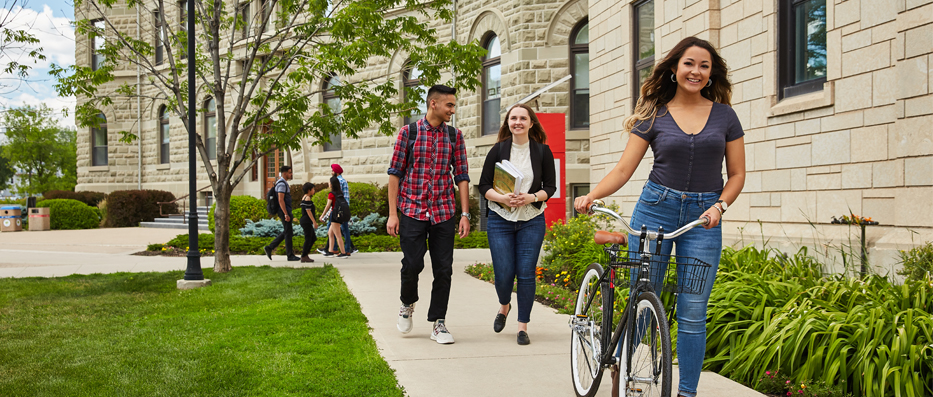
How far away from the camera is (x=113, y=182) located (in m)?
28.8

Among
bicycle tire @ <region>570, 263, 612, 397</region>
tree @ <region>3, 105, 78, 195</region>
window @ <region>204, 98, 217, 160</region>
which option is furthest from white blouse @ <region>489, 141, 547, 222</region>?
tree @ <region>3, 105, 78, 195</region>

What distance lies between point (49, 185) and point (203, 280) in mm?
41744

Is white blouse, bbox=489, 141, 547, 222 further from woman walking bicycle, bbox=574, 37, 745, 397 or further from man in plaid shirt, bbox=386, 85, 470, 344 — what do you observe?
woman walking bicycle, bbox=574, 37, 745, 397

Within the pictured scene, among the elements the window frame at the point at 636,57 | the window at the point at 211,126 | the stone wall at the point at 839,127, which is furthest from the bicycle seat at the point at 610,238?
the window at the point at 211,126

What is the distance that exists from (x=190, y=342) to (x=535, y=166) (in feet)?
10.2

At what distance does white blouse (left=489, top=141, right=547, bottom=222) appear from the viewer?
5.57m

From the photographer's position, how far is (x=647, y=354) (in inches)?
128

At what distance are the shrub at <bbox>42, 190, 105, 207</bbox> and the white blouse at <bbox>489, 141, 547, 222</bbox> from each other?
2486 centimetres

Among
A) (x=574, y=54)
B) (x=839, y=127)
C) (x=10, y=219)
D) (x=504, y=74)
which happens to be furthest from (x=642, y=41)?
(x=10, y=219)

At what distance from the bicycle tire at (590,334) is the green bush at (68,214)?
24.6 meters

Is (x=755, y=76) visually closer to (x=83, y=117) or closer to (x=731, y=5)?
(x=731, y=5)

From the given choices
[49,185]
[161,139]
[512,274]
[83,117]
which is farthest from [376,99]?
[49,185]

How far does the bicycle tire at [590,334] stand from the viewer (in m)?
3.66

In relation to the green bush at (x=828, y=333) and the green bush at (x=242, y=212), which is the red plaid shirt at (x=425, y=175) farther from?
the green bush at (x=242, y=212)
